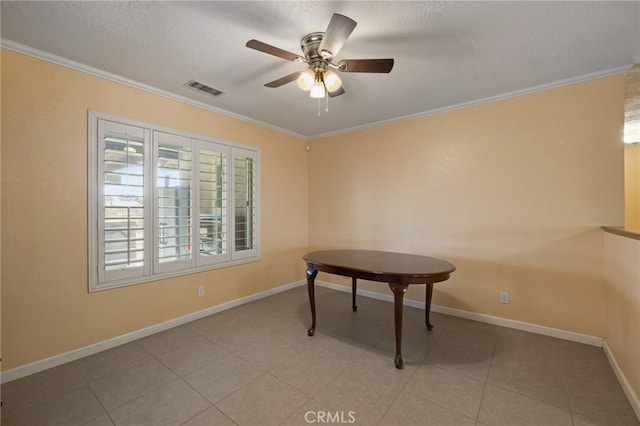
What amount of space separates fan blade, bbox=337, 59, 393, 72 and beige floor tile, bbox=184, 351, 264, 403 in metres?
2.32

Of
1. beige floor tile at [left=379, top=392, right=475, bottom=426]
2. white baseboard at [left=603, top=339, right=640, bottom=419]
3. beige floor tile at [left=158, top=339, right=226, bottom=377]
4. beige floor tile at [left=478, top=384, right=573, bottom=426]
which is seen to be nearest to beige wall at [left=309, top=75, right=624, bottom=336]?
white baseboard at [left=603, top=339, right=640, bottom=419]

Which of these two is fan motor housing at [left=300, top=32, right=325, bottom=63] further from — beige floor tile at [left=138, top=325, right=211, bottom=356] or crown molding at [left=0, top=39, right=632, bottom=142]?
beige floor tile at [left=138, top=325, right=211, bottom=356]

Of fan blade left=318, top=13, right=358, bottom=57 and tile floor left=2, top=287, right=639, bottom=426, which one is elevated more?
fan blade left=318, top=13, right=358, bottom=57

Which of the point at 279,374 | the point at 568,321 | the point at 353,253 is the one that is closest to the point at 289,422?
the point at 279,374

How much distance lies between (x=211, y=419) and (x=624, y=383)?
2747 millimetres

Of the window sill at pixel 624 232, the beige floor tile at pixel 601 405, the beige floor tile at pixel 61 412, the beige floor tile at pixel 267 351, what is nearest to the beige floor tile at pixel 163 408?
the beige floor tile at pixel 61 412

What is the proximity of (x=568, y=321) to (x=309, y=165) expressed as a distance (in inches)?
146

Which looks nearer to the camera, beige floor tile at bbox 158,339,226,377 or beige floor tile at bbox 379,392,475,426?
beige floor tile at bbox 379,392,475,426

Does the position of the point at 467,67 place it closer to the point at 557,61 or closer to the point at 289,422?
the point at 557,61

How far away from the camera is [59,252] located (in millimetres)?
2109

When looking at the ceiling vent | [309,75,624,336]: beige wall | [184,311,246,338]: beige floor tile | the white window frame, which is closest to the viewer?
the white window frame

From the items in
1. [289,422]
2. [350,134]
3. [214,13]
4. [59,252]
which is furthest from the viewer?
[350,134]

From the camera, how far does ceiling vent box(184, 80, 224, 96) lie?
2.52m

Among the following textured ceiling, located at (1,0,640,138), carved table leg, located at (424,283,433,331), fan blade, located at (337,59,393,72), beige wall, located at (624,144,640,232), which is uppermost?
textured ceiling, located at (1,0,640,138)
